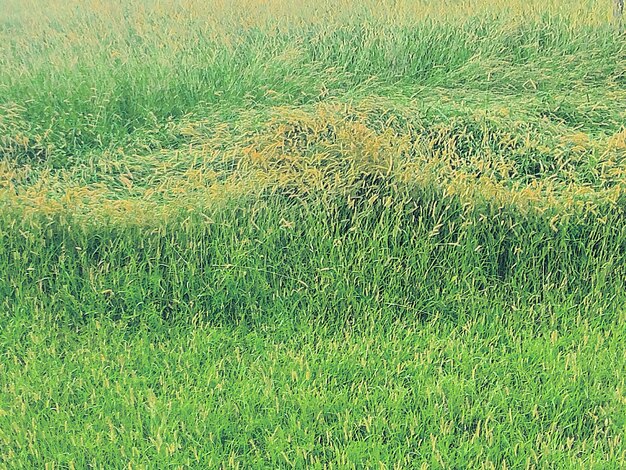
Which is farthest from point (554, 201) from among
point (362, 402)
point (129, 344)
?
point (129, 344)

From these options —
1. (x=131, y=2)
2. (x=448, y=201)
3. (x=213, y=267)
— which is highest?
(x=131, y=2)

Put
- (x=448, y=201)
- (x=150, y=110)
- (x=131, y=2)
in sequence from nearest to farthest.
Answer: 1. (x=448, y=201)
2. (x=150, y=110)
3. (x=131, y=2)

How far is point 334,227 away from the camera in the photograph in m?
3.10

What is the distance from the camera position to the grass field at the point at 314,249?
2299mm

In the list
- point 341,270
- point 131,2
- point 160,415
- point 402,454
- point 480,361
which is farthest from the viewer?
point 131,2

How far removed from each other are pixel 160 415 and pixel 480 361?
112 cm

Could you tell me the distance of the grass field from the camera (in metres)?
2.30

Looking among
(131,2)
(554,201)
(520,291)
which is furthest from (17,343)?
(131,2)

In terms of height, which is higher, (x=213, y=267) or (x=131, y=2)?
(x=131, y=2)

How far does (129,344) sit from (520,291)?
1538mm

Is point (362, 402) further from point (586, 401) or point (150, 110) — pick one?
point (150, 110)

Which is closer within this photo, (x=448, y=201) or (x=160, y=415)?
(x=160, y=415)

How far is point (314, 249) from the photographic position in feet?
9.86

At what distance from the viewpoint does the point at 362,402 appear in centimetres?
237
